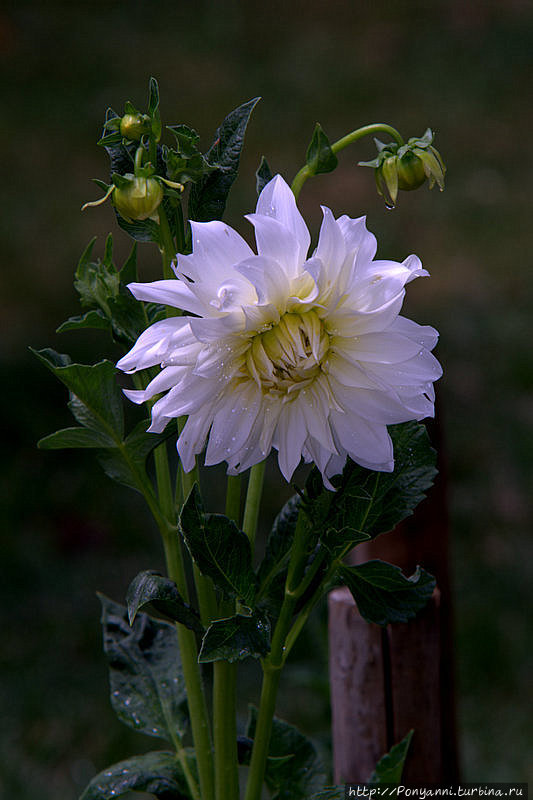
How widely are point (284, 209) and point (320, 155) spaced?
0.10 m

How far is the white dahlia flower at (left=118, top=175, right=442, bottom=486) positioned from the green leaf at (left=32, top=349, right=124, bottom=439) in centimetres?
7

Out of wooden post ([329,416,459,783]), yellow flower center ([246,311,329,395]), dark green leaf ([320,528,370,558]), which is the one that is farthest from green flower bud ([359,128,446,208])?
wooden post ([329,416,459,783])

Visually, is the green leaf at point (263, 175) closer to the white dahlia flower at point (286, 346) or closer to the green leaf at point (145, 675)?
the white dahlia flower at point (286, 346)

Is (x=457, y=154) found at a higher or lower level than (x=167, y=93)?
lower

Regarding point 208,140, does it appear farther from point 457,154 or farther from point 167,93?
point 457,154

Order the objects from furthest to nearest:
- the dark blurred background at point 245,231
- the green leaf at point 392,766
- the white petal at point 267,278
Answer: the dark blurred background at point 245,231 < the green leaf at point 392,766 < the white petal at point 267,278

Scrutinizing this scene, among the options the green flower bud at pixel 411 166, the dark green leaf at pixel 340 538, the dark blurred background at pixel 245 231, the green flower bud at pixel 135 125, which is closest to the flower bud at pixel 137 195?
the green flower bud at pixel 135 125

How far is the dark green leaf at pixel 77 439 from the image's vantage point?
612 millimetres

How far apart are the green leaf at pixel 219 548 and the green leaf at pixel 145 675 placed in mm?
175

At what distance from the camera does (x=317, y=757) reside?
2.57ft

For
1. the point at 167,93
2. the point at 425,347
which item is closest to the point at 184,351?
the point at 425,347

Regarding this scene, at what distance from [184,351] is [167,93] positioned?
3366mm

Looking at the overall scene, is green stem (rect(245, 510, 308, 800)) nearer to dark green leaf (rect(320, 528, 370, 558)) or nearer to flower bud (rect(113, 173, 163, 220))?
dark green leaf (rect(320, 528, 370, 558))

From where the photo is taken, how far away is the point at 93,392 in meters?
Result: 0.63
